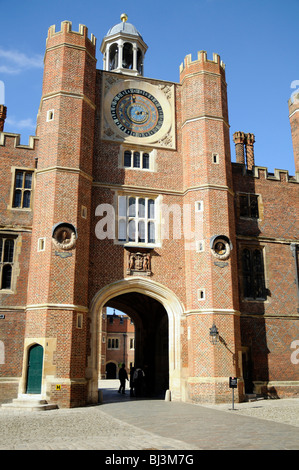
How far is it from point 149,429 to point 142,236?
423 inches

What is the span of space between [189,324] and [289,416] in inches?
261

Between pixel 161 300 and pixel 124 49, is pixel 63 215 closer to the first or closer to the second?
pixel 161 300

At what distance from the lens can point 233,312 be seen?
18.7 m

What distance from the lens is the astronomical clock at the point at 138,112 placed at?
21312 millimetres

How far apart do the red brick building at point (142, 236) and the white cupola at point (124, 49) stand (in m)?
3.87

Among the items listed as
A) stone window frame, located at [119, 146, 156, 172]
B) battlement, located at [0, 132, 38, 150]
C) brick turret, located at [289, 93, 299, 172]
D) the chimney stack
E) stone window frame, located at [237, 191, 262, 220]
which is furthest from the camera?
brick turret, located at [289, 93, 299, 172]

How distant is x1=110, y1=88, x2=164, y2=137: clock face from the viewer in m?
21.6

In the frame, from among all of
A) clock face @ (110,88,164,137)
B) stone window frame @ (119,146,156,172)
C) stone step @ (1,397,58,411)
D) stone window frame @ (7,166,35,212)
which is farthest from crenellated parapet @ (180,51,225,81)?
stone step @ (1,397,58,411)

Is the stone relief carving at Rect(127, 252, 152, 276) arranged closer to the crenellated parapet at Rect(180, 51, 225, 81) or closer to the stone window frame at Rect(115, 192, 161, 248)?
the stone window frame at Rect(115, 192, 161, 248)

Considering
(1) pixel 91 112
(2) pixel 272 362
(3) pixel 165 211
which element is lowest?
(2) pixel 272 362

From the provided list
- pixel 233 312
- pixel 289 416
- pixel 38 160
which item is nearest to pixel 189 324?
pixel 233 312

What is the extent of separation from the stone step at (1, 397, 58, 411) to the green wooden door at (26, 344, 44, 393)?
575 millimetres

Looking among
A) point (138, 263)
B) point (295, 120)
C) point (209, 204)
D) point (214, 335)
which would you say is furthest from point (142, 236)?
point (295, 120)
